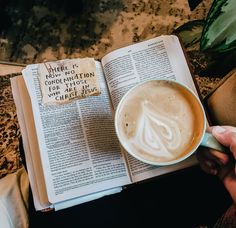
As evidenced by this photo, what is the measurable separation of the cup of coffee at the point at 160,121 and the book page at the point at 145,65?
10cm

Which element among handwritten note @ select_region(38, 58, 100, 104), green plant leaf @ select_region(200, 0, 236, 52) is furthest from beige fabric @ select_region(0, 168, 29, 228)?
green plant leaf @ select_region(200, 0, 236, 52)

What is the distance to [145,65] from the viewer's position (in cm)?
86

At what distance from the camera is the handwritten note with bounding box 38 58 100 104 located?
83 cm

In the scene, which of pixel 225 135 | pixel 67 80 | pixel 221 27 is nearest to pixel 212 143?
pixel 225 135

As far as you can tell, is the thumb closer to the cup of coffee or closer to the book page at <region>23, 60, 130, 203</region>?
the cup of coffee

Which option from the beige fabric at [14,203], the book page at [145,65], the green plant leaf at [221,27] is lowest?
the beige fabric at [14,203]

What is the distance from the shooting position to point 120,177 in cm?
79

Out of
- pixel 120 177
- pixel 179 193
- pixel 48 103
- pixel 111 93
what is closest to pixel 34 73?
pixel 48 103

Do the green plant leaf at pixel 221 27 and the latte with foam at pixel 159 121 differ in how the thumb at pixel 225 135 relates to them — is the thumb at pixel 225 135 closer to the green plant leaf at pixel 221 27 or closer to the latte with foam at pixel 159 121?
the latte with foam at pixel 159 121

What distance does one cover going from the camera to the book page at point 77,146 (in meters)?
0.78

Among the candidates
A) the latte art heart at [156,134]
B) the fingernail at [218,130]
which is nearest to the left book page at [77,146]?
the latte art heart at [156,134]

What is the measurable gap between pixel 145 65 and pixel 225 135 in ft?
0.90

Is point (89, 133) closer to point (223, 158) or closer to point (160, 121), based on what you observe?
point (160, 121)

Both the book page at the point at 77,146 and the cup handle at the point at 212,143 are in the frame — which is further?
the book page at the point at 77,146
